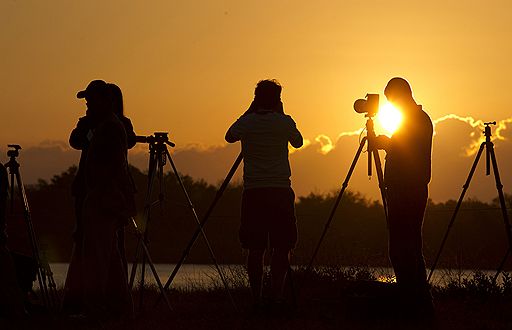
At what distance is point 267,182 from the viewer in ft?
29.6

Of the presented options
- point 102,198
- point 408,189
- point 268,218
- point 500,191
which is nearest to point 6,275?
point 102,198

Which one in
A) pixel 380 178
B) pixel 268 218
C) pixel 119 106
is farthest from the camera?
pixel 380 178

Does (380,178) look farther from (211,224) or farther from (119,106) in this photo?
(211,224)

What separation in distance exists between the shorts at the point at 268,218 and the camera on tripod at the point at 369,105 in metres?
1.32

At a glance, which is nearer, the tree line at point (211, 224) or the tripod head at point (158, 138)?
the tripod head at point (158, 138)

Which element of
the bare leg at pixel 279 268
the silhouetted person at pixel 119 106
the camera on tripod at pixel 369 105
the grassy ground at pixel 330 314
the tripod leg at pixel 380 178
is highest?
the camera on tripod at pixel 369 105

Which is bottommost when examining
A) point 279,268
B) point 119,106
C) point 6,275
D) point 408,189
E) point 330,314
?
point 330,314

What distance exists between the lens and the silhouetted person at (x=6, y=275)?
8.25 m

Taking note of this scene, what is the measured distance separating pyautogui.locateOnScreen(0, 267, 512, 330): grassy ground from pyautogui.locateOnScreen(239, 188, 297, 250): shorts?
0.70 metres

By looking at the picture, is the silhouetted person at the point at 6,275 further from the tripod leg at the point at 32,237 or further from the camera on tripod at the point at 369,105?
Result: the camera on tripod at the point at 369,105

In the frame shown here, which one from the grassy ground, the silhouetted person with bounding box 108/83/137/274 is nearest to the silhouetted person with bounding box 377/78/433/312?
the grassy ground

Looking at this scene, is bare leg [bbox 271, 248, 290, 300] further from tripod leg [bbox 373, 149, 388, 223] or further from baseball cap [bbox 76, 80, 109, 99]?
baseball cap [bbox 76, 80, 109, 99]

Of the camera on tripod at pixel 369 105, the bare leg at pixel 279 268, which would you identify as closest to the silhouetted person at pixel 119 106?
the bare leg at pixel 279 268

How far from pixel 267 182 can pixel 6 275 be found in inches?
104
